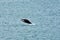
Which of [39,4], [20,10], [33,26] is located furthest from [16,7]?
[33,26]

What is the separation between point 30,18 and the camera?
8.21 feet

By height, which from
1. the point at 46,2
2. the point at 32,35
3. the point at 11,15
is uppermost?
the point at 46,2

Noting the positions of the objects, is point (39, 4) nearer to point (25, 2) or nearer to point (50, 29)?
point (25, 2)

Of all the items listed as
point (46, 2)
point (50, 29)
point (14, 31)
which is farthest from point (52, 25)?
point (46, 2)

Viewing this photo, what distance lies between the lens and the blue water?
6.96ft

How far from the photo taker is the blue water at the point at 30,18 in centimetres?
212

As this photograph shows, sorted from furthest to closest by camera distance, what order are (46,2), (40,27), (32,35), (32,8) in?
1. (46,2)
2. (32,8)
3. (40,27)
4. (32,35)

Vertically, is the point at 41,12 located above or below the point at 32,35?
above

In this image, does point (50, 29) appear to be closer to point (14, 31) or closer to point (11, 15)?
point (14, 31)

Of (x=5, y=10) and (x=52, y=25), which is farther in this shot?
(x=5, y=10)

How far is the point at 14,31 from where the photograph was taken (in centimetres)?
220

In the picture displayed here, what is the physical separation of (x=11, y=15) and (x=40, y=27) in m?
0.55

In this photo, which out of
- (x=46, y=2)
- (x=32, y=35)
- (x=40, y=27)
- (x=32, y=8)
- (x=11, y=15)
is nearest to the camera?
(x=32, y=35)

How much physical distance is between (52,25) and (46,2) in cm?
75
